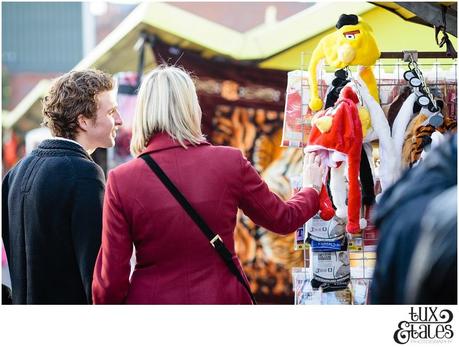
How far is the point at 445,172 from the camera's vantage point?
1440 millimetres

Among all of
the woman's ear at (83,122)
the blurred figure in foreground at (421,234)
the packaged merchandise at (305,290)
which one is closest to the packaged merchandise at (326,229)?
the packaged merchandise at (305,290)

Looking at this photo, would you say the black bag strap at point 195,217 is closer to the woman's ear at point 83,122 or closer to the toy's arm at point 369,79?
the woman's ear at point 83,122

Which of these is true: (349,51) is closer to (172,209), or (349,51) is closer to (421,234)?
(172,209)

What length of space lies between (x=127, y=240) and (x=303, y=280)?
99cm

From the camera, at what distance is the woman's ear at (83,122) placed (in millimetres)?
2975

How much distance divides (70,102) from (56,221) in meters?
0.41

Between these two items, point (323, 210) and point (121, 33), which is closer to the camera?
point (323, 210)

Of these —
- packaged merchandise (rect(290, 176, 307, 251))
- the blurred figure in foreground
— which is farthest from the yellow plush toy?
the blurred figure in foreground

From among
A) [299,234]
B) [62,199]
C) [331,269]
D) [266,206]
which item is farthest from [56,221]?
[331,269]

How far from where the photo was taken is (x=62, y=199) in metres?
2.83

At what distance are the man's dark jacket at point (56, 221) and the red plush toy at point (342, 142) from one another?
0.80 meters

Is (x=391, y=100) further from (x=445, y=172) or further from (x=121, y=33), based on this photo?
(x=121, y=33)

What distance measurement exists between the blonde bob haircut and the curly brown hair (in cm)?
39

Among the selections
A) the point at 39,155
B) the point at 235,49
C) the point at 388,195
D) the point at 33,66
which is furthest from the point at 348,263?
the point at 33,66
